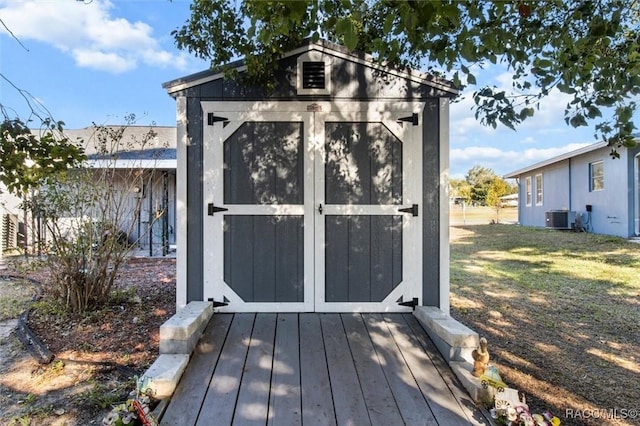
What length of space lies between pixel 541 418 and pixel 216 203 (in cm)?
273

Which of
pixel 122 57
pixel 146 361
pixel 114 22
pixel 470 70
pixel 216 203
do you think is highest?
pixel 122 57

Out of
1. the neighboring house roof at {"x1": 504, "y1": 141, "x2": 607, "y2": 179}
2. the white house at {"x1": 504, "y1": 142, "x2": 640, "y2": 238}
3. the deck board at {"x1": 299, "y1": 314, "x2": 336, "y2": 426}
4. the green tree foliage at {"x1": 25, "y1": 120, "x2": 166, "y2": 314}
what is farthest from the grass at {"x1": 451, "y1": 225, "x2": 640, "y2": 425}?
the green tree foliage at {"x1": 25, "y1": 120, "x2": 166, "y2": 314}

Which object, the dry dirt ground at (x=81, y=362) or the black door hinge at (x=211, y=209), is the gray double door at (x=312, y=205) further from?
the dry dirt ground at (x=81, y=362)

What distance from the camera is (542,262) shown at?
7.43 m

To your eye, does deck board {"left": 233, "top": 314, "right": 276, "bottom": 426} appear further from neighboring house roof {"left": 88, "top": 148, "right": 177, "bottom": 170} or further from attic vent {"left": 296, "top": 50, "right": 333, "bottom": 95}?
neighboring house roof {"left": 88, "top": 148, "right": 177, "bottom": 170}

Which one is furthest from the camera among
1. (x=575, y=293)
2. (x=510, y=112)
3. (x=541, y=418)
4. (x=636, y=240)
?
(x=636, y=240)

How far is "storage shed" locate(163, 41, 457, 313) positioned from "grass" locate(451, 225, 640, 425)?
899 mm

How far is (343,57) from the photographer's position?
3334 millimetres

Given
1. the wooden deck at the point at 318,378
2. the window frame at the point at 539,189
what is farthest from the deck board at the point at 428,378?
the window frame at the point at 539,189

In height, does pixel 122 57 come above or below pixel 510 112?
above

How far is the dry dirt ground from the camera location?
7.41ft

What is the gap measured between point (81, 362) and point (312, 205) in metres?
2.23

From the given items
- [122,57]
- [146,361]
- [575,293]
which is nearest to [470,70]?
[146,361]

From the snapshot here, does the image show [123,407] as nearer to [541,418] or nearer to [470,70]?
[541,418]
